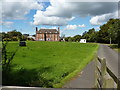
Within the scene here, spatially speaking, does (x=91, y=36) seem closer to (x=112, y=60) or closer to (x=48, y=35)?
(x=48, y=35)

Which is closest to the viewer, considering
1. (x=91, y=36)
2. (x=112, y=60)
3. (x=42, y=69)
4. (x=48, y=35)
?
(x=42, y=69)

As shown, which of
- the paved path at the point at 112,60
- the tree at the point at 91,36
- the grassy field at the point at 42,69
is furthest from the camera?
the tree at the point at 91,36

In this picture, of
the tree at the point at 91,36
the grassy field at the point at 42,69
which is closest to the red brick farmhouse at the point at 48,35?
the tree at the point at 91,36

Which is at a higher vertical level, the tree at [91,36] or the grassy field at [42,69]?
the tree at [91,36]

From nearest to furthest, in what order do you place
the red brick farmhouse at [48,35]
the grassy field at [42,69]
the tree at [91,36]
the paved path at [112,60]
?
the grassy field at [42,69] → the paved path at [112,60] → the tree at [91,36] → the red brick farmhouse at [48,35]

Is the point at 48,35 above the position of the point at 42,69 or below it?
above

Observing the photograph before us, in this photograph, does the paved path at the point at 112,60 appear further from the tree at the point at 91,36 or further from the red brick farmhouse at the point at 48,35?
the red brick farmhouse at the point at 48,35

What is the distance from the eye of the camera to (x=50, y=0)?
2432 millimetres

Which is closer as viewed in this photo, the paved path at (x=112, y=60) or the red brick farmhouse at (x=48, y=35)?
the paved path at (x=112, y=60)

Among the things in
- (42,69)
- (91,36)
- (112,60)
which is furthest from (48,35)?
(42,69)

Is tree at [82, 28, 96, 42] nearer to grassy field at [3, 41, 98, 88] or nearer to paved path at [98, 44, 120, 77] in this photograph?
paved path at [98, 44, 120, 77]

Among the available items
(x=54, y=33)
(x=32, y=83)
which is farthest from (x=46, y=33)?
(x=32, y=83)

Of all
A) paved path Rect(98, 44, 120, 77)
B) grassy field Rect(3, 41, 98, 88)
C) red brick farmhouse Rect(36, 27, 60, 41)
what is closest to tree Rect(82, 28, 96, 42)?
red brick farmhouse Rect(36, 27, 60, 41)

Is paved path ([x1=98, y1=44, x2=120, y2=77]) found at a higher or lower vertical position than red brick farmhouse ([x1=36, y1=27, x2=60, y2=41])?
lower
